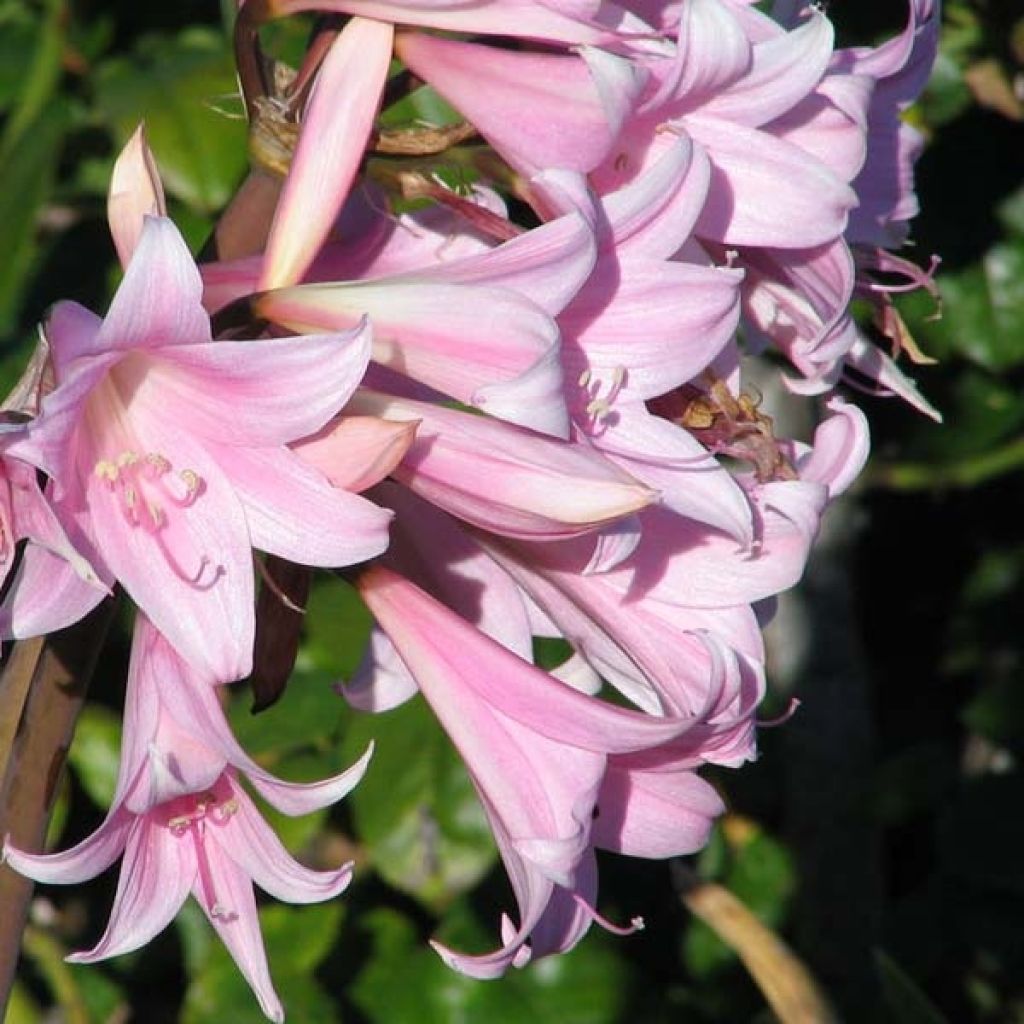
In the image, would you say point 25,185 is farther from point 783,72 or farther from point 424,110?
point 783,72

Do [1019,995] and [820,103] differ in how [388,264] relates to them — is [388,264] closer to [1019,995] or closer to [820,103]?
[820,103]

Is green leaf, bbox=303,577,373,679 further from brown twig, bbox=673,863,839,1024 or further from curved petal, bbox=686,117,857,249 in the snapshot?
curved petal, bbox=686,117,857,249

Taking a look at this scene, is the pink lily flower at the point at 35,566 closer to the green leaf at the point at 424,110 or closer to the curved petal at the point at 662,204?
the curved petal at the point at 662,204

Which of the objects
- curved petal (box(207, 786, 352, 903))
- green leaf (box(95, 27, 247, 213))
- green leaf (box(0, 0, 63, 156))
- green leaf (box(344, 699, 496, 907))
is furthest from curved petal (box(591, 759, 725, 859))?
green leaf (box(0, 0, 63, 156))

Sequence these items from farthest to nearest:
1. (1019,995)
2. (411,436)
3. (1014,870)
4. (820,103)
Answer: (1019,995) → (1014,870) → (820,103) → (411,436)

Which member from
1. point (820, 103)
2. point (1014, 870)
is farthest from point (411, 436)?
point (1014, 870)

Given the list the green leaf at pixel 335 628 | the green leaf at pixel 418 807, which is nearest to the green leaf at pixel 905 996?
the green leaf at pixel 418 807

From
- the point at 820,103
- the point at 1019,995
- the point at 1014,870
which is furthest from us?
the point at 1019,995
